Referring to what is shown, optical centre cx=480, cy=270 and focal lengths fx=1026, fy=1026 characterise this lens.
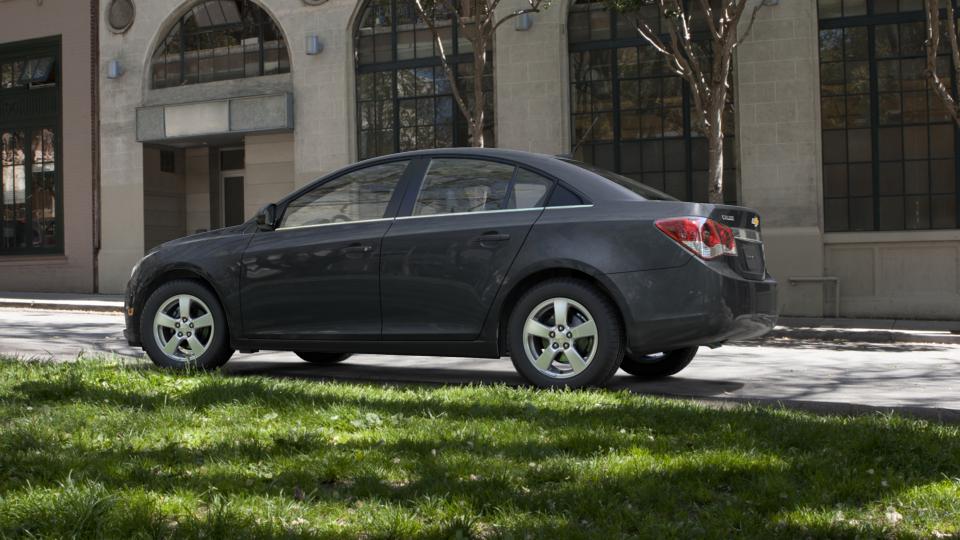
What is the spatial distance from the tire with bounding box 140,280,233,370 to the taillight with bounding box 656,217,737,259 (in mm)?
3373

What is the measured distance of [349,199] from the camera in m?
7.43

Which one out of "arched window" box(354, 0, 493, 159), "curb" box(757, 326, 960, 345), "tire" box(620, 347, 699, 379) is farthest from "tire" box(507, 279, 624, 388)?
"arched window" box(354, 0, 493, 159)

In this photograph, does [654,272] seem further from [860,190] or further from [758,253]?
[860,190]

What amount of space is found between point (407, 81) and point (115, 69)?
749cm

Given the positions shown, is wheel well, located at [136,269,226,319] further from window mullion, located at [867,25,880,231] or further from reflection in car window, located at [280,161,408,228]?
window mullion, located at [867,25,880,231]

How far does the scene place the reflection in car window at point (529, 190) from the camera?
684cm

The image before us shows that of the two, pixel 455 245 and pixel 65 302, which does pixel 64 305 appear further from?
pixel 455 245

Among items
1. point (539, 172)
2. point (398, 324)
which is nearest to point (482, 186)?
point (539, 172)

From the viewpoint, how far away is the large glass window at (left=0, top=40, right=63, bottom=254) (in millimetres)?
24844

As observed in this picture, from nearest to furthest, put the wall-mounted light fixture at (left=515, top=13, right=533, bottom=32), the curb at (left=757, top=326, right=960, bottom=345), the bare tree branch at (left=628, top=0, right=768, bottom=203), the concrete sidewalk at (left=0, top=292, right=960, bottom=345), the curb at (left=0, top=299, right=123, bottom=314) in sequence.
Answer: the curb at (left=757, top=326, right=960, bottom=345), the concrete sidewalk at (left=0, top=292, right=960, bottom=345), the bare tree branch at (left=628, top=0, right=768, bottom=203), the curb at (left=0, top=299, right=123, bottom=314), the wall-mounted light fixture at (left=515, top=13, right=533, bottom=32)

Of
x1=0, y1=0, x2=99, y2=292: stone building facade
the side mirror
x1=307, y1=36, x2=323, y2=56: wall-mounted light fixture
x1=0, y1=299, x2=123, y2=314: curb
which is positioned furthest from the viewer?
x1=0, y1=0, x2=99, y2=292: stone building facade

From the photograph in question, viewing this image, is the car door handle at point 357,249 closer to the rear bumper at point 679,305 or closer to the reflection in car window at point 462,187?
the reflection in car window at point 462,187

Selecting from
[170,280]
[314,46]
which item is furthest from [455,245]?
[314,46]

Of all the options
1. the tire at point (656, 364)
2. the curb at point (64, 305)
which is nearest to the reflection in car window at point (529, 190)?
the tire at point (656, 364)
